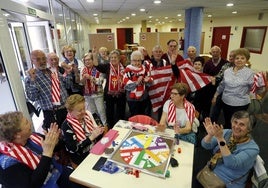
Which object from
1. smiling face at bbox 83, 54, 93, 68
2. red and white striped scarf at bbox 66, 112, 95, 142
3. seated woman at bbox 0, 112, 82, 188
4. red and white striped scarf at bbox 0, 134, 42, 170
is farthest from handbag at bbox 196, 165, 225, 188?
smiling face at bbox 83, 54, 93, 68

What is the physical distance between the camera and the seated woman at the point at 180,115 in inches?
80.8

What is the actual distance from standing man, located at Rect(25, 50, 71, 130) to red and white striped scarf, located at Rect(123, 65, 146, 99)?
3.08 ft

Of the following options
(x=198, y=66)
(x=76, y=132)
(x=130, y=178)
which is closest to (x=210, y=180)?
(x=130, y=178)

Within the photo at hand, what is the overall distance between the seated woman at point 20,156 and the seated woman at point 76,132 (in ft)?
1.04

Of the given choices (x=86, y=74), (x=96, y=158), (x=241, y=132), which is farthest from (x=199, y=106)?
(x=96, y=158)

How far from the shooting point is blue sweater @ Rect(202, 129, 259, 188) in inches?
55.9

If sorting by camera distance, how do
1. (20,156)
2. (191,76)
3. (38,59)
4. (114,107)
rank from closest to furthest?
1. (20,156)
2. (38,59)
3. (191,76)
4. (114,107)

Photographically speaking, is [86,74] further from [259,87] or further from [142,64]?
[259,87]

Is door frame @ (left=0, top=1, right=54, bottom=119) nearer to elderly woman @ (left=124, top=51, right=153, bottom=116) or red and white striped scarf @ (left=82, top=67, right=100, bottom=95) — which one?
red and white striped scarf @ (left=82, top=67, right=100, bottom=95)

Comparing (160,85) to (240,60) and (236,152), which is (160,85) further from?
(236,152)

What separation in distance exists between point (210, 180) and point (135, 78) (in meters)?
1.69

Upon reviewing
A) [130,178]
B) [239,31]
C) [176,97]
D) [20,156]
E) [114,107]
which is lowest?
[114,107]

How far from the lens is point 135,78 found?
2.78 metres

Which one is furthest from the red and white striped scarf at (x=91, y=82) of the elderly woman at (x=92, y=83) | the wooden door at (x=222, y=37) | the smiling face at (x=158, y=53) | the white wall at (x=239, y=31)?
the wooden door at (x=222, y=37)
